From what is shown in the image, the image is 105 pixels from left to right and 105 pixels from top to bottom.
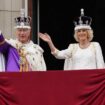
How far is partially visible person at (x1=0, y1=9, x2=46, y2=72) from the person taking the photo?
284 inches

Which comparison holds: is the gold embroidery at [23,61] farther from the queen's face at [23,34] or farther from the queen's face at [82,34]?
the queen's face at [82,34]

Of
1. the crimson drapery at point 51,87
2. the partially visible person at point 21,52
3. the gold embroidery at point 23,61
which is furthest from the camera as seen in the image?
the gold embroidery at point 23,61

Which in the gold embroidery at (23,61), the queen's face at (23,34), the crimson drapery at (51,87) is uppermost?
the queen's face at (23,34)

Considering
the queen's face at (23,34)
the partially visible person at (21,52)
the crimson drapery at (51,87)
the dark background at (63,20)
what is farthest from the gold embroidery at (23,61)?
the dark background at (63,20)

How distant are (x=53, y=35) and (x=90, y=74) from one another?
3530mm

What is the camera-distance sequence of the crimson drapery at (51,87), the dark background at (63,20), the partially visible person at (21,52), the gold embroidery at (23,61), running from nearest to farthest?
the crimson drapery at (51,87), the partially visible person at (21,52), the gold embroidery at (23,61), the dark background at (63,20)

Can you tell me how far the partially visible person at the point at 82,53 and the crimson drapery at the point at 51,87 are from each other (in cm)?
72

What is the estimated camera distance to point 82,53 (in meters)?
7.38

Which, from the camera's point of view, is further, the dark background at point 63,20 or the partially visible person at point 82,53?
the dark background at point 63,20

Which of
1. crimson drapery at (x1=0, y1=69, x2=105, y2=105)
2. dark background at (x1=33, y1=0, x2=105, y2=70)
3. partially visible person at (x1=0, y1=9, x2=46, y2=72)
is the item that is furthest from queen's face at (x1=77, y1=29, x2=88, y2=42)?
dark background at (x1=33, y1=0, x2=105, y2=70)

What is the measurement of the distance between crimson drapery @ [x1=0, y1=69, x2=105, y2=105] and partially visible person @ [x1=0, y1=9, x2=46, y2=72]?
599 mm

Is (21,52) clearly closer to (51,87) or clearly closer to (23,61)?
(23,61)

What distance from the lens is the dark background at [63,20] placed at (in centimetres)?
999

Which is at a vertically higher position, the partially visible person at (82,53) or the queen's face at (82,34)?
the queen's face at (82,34)
